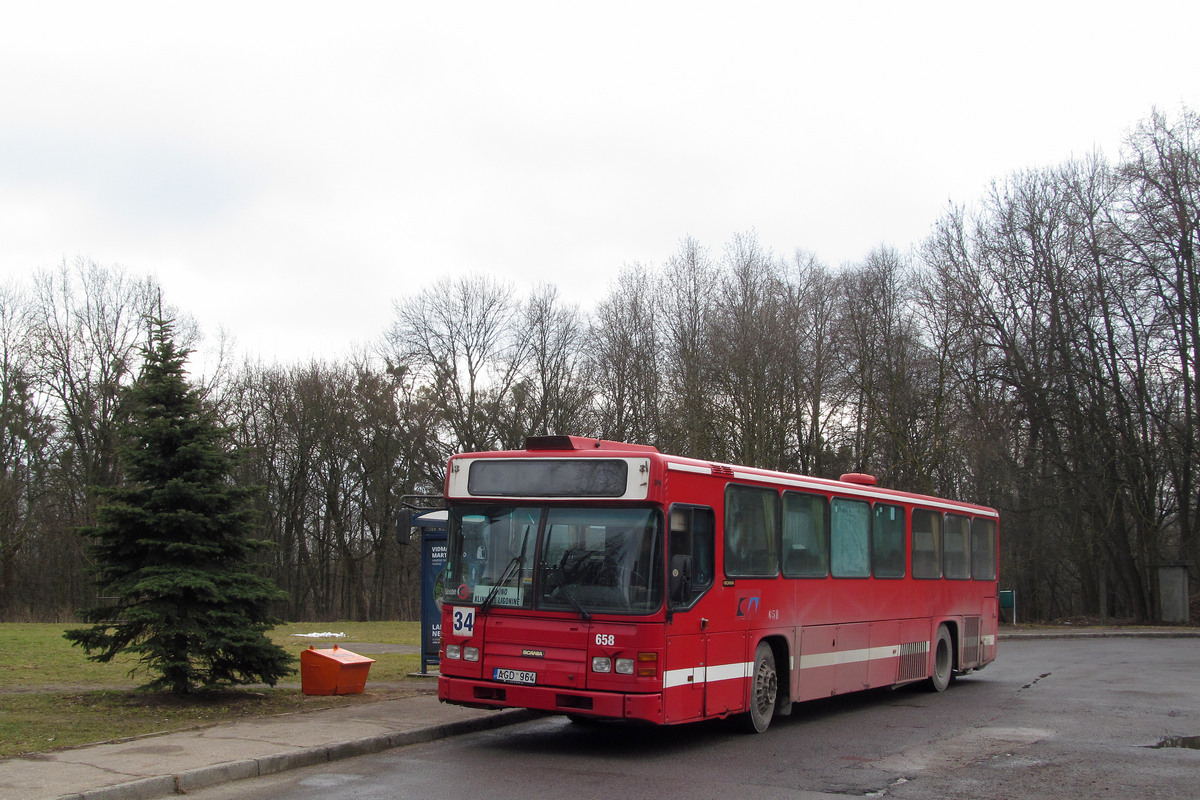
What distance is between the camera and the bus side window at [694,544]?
9.74 metres

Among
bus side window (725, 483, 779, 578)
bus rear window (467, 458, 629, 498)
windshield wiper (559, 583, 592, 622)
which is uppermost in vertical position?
bus rear window (467, 458, 629, 498)

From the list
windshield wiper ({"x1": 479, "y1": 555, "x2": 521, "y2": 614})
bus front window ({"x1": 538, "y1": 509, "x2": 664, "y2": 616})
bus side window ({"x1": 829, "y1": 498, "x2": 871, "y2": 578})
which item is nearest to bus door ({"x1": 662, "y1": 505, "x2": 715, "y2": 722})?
bus front window ({"x1": 538, "y1": 509, "x2": 664, "y2": 616})

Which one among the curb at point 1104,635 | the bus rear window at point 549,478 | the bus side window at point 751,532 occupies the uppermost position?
the bus rear window at point 549,478

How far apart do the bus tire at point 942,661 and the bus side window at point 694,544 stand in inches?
296

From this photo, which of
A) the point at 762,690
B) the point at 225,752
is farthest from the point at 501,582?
the point at 762,690

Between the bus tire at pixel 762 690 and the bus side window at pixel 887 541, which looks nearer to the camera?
the bus tire at pixel 762 690

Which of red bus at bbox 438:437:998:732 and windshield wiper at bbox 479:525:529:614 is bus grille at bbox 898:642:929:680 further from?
windshield wiper at bbox 479:525:529:614

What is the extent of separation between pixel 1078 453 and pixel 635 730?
101ft

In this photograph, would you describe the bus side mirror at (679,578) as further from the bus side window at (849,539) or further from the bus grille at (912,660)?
the bus grille at (912,660)

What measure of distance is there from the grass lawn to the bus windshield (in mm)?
3323

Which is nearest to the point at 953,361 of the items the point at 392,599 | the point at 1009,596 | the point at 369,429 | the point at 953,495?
the point at 953,495

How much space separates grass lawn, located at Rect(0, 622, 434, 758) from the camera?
32.3ft

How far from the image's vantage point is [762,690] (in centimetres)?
1123

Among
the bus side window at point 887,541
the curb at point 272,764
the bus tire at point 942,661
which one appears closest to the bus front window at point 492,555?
the curb at point 272,764
